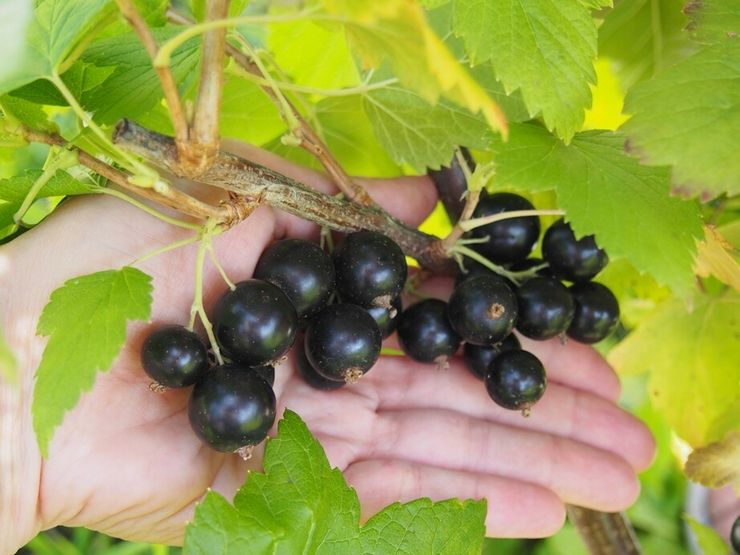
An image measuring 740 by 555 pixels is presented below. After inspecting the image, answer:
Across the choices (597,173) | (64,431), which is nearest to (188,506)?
(64,431)

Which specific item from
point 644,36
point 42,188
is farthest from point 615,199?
point 42,188

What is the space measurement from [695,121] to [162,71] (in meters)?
0.51

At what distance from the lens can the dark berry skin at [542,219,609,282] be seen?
3.34 ft

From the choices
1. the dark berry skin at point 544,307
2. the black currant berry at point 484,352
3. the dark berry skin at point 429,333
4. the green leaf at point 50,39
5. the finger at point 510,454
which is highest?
the green leaf at point 50,39

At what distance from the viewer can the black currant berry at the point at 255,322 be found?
81cm

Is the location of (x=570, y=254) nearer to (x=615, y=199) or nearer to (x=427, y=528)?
(x=615, y=199)

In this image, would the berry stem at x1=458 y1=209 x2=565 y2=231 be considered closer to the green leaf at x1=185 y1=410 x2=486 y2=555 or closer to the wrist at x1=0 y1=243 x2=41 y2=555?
the green leaf at x1=185 y1=410 x2=486 y2=555

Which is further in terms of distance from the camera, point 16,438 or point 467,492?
point 467,492

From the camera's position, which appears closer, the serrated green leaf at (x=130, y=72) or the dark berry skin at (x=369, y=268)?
the serrated green leaf at (x=130, y=72)

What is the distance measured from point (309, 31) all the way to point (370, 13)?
73 cm

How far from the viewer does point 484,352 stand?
1.08 m

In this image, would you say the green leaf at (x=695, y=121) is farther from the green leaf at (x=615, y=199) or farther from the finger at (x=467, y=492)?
the finger at (x=467, y=492)

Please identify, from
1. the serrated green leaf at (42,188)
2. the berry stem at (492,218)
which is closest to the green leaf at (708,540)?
the berry stem at (492,218)

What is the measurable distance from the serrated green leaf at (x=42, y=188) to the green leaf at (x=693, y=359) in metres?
0.98
